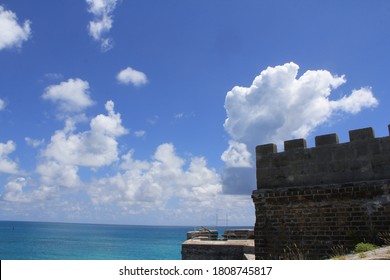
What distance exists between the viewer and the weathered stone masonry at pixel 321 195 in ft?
31.1

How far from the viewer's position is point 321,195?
10.2m

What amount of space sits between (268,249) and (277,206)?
→ 1265 mm

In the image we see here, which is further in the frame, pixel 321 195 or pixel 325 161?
pixel 325 161

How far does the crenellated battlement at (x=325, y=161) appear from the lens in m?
9.66

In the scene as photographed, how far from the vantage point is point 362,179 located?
9.76m

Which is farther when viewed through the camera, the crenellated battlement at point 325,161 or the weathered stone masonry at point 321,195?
the crenellated battlement at point 325,161

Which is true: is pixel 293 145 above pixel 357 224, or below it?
above

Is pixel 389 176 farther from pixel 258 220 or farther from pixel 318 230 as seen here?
pixel 258 220

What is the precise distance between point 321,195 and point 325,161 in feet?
3.16

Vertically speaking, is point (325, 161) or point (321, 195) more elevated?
point (325, 161)

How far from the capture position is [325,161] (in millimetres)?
10430

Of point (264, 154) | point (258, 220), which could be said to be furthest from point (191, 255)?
point (264, 154)
